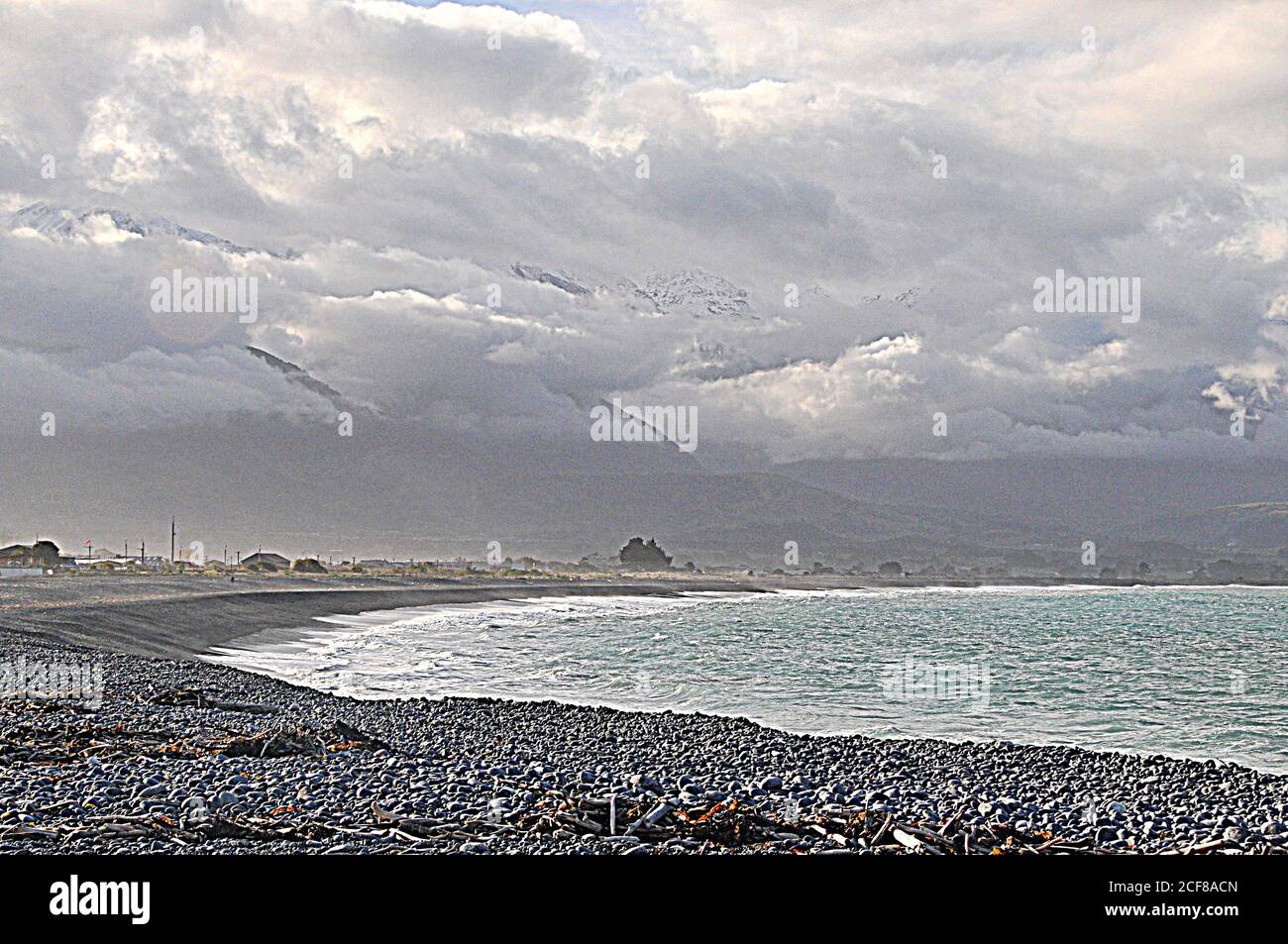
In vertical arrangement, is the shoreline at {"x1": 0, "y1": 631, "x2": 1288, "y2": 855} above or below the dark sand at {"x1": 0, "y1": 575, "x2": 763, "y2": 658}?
above

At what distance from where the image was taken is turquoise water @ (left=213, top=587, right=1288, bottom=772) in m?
29.2

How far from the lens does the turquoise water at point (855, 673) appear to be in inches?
1152

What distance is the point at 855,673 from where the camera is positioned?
43125mm

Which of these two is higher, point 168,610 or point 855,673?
point 168,610

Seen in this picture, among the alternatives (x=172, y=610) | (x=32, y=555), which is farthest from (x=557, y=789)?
(x=32, y=555)

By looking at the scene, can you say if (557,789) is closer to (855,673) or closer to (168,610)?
(855,673)

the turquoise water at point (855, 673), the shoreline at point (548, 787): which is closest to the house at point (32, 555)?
the turquoise water at point (855, 673)

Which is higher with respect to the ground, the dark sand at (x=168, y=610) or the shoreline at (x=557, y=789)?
the shoreline at (x=557, y=789)

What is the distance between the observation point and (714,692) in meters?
35.3

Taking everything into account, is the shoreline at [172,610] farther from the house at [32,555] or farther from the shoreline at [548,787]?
the house at [32,555]

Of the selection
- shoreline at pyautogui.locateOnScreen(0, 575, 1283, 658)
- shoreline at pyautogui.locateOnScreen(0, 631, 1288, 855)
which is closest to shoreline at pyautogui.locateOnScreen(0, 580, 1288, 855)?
shoreline at pyautogui.locateOnScreen(0, 631, 1288, 855)

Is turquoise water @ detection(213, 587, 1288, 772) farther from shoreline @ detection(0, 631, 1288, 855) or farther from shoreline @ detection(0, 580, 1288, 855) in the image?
shoreline @ detection(0, 631, 1288, 855)
